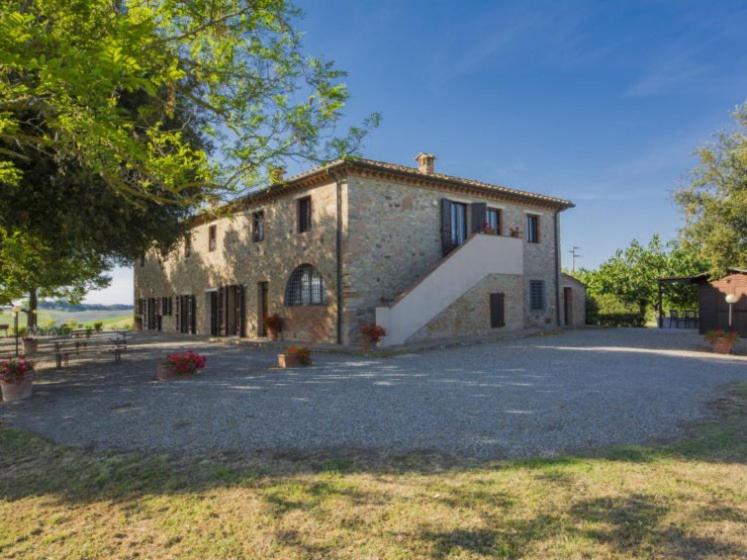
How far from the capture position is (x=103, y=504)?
3738 mm

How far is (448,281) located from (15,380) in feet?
39.1

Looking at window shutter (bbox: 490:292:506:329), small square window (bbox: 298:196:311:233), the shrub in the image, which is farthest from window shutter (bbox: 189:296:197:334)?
window shutter (bbox: 490:292:506:329)

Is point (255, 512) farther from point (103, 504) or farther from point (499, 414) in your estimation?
point (499, 414)

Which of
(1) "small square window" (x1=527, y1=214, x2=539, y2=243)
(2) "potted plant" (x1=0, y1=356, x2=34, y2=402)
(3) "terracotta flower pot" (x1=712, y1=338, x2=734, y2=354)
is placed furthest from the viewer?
(1) "small square window" (x1=527, y1=214, x2=539, y2=243)

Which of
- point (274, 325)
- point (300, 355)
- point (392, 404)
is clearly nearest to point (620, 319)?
point (274, 325)

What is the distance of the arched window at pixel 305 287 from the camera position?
1634 centimetres

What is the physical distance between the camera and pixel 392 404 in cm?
700

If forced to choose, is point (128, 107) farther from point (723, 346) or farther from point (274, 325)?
point (723, 346)

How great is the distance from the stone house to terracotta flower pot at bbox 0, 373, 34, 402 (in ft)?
16.4

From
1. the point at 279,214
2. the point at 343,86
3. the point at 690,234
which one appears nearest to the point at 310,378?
the point at 343,86

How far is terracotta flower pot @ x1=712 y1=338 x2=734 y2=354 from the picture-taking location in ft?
43.3

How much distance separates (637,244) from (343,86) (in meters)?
30.5

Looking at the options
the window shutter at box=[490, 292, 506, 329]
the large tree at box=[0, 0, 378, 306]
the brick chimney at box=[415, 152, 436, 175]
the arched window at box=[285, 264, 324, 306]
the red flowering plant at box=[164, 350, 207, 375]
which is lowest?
the red flowering plant at box=[164, 350, 207, 375]

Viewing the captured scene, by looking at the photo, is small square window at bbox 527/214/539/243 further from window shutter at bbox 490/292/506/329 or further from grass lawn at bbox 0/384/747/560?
grass lawn at bbox 0/384/747/560
